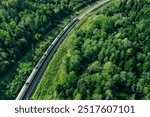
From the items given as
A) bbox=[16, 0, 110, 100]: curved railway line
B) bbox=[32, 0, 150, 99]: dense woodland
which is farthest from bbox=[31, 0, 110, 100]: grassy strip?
bbox=[16, 0, 110, 100]: curved railway line

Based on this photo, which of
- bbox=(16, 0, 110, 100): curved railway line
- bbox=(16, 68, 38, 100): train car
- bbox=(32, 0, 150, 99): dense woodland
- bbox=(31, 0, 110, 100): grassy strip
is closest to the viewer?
bbox=(32, 0, 150, 99): dense woodland

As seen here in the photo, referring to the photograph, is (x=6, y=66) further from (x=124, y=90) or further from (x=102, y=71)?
(x=124, y=90)

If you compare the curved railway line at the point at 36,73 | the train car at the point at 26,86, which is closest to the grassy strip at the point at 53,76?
the curved railway line at the point at 36,73

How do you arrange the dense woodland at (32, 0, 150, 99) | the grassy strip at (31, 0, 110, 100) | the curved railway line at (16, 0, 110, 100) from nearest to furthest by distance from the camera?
the dense woodland at (32, 0, 150, 99) → the grassy strip at (31, 0, 110, 100) → the curved railway line at (16, 0, 110, 100)

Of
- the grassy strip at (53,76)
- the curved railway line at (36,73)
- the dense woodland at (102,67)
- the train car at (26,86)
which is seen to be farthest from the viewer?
the curved railway line at (36,73)

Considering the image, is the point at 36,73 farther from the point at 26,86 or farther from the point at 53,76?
the point at 26,86

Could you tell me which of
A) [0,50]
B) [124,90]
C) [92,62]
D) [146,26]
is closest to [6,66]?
[0,50]

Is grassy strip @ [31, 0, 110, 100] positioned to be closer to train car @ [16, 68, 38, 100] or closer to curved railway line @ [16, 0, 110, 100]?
curved railway line @ [16, 0, 110, 100]

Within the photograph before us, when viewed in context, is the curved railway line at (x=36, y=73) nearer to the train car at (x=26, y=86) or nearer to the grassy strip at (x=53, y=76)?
the train car at (x=26, y=86)
